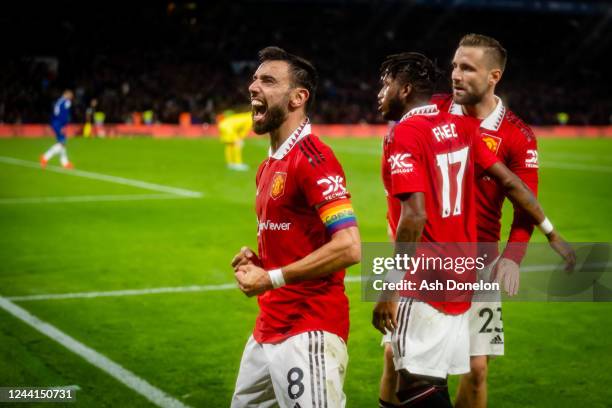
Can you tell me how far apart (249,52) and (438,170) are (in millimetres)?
47687

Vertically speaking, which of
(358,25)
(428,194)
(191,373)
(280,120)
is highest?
(358,25)

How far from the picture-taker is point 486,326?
186 inches

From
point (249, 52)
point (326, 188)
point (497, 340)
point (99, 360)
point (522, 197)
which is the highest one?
point (249, 52)

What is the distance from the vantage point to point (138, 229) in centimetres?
1271

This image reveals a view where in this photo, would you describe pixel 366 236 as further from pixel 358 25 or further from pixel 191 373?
pixel 358 25

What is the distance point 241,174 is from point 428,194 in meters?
16.8

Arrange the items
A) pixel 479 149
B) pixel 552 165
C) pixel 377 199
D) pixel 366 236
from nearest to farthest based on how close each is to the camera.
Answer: pixel 479 149 → pixel 366 236 → pixel 377 199 → pixel 552 165

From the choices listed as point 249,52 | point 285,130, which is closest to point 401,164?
point 285,130

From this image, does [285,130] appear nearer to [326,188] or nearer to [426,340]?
[326,188]

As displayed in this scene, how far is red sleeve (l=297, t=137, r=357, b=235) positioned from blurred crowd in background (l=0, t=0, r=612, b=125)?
115ft

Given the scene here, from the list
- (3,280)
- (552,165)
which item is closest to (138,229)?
(3,280)

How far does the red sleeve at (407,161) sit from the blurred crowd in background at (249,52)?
3502cm

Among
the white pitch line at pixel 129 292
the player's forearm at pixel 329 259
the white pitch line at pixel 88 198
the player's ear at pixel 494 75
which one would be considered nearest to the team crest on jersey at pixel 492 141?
the player's ear at pixel 494 75

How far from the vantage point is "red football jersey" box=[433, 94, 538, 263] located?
191 inches
